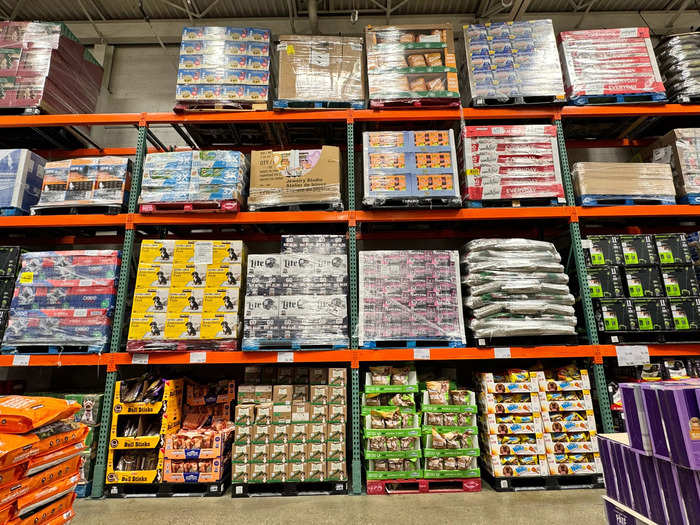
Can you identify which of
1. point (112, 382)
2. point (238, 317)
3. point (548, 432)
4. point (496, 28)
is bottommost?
point (548, 432)

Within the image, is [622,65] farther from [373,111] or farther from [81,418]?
[81,418]

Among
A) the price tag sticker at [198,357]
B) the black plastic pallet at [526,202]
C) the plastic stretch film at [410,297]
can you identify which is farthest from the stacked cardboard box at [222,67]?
the price tag sticker at [198,357]

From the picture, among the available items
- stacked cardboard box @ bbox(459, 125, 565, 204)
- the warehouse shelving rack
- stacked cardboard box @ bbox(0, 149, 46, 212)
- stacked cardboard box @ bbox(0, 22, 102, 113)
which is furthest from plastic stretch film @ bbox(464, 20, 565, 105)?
stacked cardboard box @ bbox(0, 149, 46, 212)

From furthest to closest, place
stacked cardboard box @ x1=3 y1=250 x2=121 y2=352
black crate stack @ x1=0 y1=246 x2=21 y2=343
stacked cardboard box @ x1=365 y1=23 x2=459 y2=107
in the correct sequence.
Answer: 1. stacked cardboard box @ x1=365 y1=23 x2=459 y2=107
2. black crate stack @ x1=0 y1=246 x2=21 y2=343
3. stacked cardboard box @ x1=3 y1=250 x2=121 y2=352

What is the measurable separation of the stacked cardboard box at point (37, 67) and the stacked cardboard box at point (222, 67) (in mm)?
1652

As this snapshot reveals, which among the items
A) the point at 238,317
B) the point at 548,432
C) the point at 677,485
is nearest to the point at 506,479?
the point at 548,432

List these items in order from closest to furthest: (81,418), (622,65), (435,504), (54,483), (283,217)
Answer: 1. (54,483)
2. (435,504)
3. (81,418)
4. (283,217)
5. (622,65)

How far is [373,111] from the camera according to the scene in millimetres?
4113

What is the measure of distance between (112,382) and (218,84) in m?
3.48

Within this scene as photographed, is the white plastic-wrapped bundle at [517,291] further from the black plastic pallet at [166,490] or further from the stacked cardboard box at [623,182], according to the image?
the black plastic pallet at [166,490]

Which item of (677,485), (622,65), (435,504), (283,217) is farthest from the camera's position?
(622,65)

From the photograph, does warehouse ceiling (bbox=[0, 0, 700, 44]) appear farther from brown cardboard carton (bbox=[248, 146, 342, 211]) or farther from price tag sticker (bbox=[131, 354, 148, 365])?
price tag sticker (bbox=[131, 354, 148, 365])

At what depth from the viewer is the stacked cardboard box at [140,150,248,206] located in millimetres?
3791

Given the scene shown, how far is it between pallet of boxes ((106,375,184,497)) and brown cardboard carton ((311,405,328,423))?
147 centimetres
